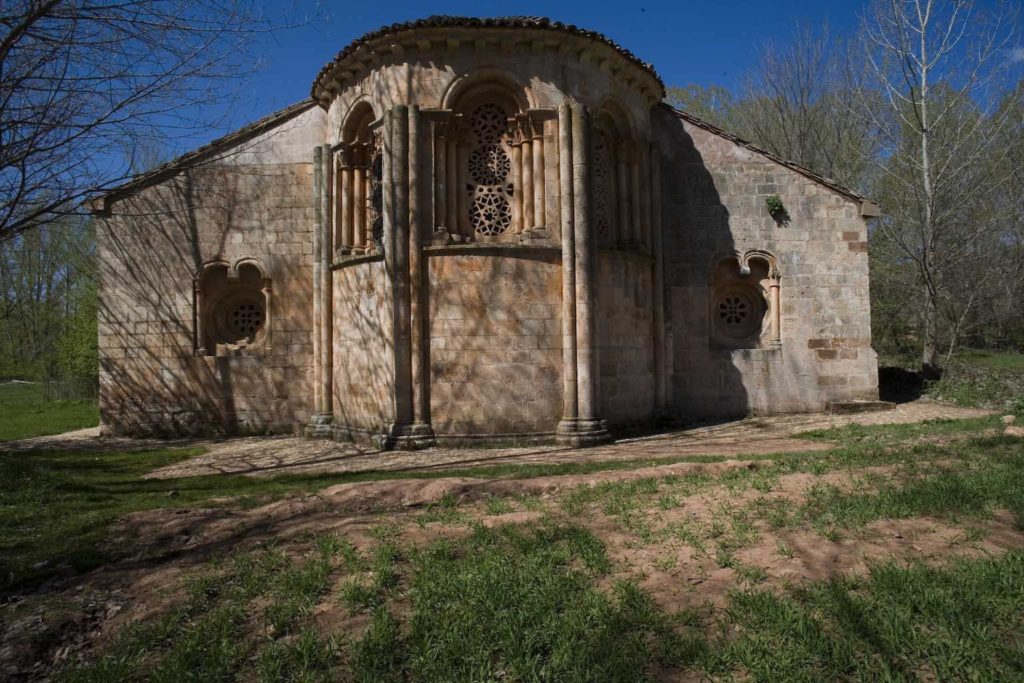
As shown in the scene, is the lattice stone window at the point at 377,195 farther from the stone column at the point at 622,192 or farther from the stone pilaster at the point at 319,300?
the stone column at the point at 622,192

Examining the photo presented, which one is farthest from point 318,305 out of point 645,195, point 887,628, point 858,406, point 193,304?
point 858,406

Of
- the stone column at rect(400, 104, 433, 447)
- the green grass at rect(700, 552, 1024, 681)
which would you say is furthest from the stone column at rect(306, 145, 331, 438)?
the green grass at rect(700, 552, 1024, 681)

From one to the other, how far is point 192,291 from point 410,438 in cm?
650

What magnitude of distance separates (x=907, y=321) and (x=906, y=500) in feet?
70.8

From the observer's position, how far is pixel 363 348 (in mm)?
11375

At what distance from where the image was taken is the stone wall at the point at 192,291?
43.0 ft

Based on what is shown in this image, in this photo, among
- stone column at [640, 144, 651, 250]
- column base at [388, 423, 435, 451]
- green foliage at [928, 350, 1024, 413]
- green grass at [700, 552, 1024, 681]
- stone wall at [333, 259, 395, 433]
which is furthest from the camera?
green foliage at [928, 350, 1024, 413]

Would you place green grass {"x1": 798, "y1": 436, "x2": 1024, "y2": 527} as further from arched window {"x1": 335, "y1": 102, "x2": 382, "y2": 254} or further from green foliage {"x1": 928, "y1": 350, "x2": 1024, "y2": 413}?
arched window {"x1": 335, "y1": 102, "x2": 382, "y2": 254}

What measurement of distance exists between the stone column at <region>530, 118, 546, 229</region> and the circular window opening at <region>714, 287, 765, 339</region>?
539 cm

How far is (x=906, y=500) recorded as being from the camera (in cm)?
536

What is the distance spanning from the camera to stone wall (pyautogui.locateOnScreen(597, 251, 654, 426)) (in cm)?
1130

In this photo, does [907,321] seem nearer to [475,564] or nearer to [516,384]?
[516,384]

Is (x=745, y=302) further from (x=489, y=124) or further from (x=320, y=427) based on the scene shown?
(x=320, y=427)

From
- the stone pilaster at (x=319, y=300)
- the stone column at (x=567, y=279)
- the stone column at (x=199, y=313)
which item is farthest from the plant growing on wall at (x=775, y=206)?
the stone column at (x=199, y=313)
